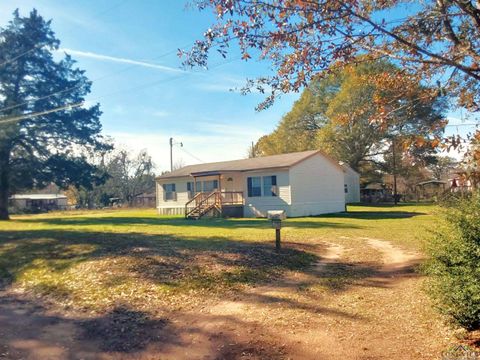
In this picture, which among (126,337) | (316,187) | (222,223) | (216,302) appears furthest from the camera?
(316,187)

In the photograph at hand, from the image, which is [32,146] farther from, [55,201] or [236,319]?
[55,201]

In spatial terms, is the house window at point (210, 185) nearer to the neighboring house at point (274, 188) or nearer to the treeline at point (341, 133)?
the neighboring house at point (274, 188)

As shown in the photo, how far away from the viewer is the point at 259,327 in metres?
5.59

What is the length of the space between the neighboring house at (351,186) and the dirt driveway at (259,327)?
115 ft

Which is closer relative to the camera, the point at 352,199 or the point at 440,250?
the point at 440,250

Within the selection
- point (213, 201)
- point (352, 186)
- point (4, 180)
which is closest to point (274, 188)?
point (213, 201)

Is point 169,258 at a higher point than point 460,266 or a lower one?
lower

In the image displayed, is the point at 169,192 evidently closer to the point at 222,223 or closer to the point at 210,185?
the point at 210,185

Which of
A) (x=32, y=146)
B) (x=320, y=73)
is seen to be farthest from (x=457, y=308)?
(x=32, y=146)

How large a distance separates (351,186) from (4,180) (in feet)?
104

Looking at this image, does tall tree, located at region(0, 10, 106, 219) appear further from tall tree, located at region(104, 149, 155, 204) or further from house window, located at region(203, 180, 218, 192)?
tall tree, located at region(104, 149, 155, 204)

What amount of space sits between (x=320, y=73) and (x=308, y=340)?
391 cm

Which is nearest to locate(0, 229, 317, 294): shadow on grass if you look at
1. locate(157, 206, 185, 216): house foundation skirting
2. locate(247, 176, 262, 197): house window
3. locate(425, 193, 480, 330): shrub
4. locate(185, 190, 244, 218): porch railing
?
locate(425, 193, 480, 330): shrub

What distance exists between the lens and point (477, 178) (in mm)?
4406
